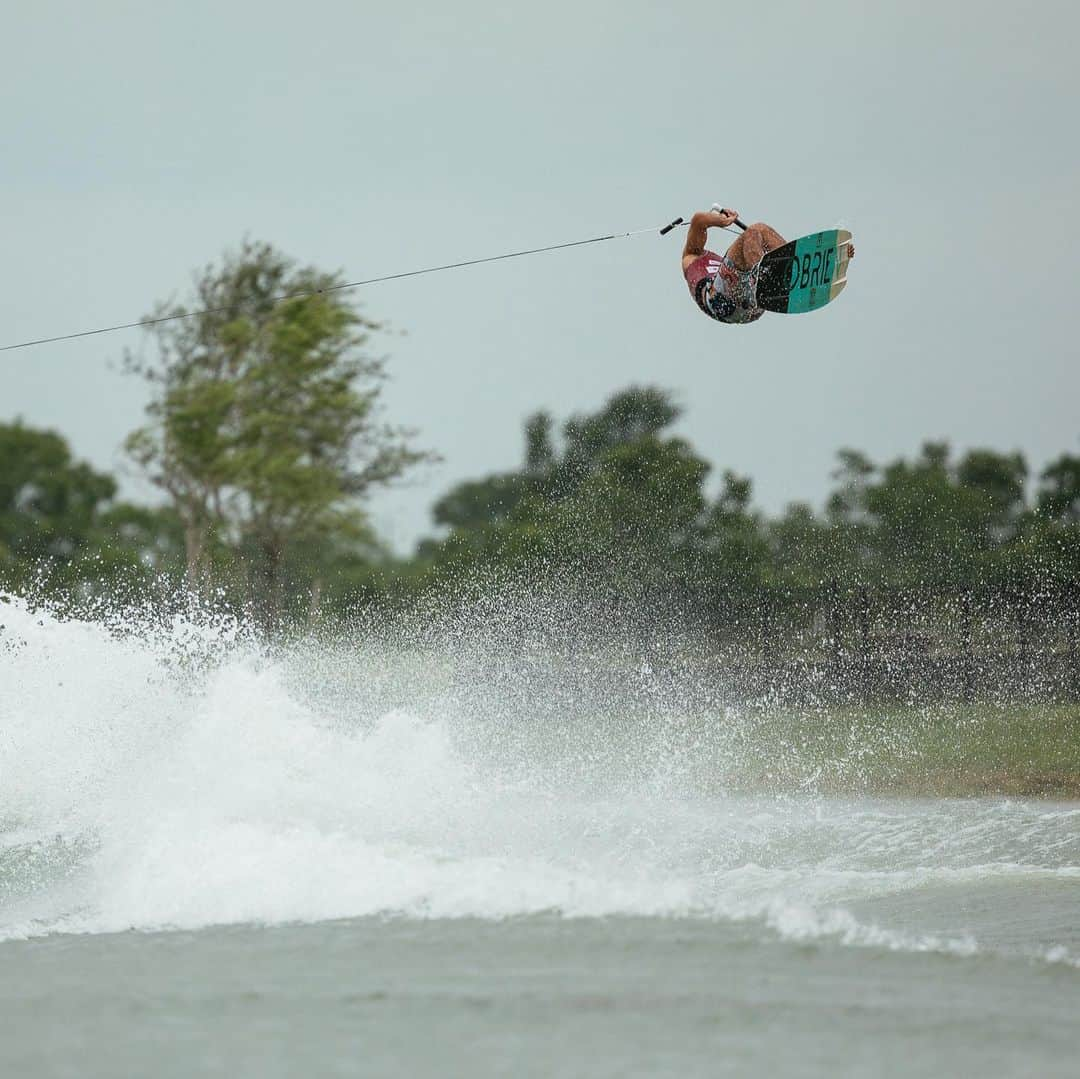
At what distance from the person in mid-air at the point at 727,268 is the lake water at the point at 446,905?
336 centimetres

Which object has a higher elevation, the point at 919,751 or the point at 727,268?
the point at 727,268

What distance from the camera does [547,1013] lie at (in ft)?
16.9

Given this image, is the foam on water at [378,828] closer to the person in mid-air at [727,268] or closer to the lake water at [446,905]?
the lake water at [446,905]

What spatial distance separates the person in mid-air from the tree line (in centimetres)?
1042

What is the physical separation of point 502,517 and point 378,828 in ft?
66.4

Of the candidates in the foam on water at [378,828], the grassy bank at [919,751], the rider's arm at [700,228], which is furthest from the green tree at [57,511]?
the rider's arm at [700,228]

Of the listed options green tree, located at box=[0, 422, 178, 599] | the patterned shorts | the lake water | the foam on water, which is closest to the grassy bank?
the lake water

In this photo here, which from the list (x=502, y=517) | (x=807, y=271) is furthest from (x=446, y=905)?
(x=502, y=517)

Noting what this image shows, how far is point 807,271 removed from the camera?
9867mm

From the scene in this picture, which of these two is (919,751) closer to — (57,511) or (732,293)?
(732,293)

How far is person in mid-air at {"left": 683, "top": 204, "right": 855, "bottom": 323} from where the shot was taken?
388 inches

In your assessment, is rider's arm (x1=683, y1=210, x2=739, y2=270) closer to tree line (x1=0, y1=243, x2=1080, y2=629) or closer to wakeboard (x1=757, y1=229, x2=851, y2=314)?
wakeboard (x1=757, y1=229, x2=851, y2=314)

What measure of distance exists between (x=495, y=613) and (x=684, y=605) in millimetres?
2505

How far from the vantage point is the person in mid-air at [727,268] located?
984 centimetres
